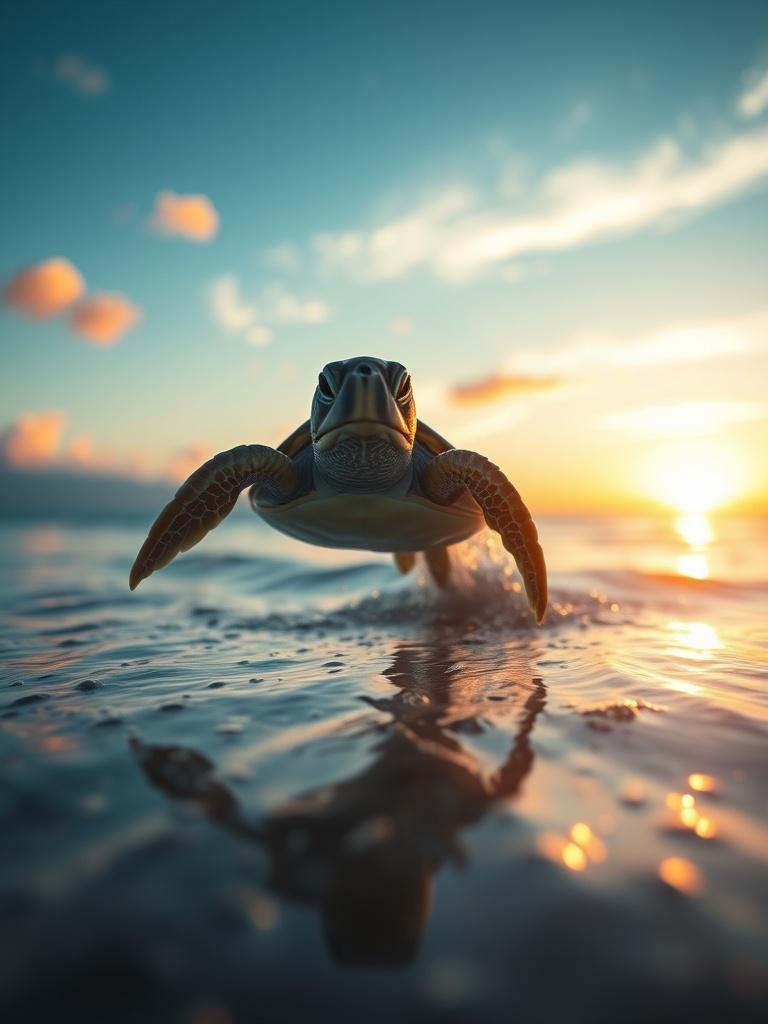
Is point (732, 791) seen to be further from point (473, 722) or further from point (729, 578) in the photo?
point (729, 578)

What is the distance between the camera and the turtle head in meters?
4.07

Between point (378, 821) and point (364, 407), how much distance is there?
2.91m

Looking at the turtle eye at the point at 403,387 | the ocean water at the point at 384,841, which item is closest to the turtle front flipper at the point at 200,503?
the ocean water at the point at 384,841

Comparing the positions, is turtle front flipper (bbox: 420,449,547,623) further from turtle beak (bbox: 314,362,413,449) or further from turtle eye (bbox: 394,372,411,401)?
turtle beak (bbox: 314,362,413,449)

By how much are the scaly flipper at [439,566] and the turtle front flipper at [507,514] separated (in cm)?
220

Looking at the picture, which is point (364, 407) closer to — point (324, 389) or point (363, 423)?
point (363, 423)

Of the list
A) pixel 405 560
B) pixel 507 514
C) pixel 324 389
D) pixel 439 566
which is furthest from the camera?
pixel 405 560

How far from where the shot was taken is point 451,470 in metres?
4.83

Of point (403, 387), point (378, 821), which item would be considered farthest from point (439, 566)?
point (378, 821)

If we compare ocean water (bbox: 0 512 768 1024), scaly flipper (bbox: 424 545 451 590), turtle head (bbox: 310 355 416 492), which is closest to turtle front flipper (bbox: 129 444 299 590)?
turtle head (bbox: 310 355 416 492)

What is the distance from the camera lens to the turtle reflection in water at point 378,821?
1317 millimetres

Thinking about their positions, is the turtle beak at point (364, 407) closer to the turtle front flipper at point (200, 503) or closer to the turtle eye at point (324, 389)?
the turtle eye at point (324, 389)

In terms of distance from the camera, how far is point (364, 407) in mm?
4055

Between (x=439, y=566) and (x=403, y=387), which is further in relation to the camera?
(x=439, y=566)
